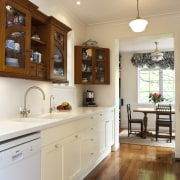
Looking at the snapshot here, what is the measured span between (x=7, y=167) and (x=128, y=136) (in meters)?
4.69

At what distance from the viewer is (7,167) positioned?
1.55 m

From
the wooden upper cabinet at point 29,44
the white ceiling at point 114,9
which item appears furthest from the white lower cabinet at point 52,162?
the white ceiling at point 114,9

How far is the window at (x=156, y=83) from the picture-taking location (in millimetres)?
7066

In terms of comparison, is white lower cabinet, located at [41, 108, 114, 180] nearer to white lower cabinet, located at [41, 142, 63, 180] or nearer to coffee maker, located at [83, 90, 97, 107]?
white lower cabinet, located at [41, 142, 63, 180]

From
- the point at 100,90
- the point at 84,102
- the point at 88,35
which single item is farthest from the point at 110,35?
the point at 84,102

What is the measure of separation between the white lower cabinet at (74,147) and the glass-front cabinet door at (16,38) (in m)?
0.77

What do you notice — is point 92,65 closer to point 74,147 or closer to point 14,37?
point 74,147

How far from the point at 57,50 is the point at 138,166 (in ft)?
7.48

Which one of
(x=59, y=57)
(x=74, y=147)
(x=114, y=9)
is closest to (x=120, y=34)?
(x=114, y=9)

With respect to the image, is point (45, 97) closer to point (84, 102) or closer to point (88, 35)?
point (84, 102)

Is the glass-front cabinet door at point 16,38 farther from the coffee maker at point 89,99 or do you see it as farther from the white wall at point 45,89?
the coffee maker at point 89,99

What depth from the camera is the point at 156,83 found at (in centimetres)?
727

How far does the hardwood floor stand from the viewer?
3080mm

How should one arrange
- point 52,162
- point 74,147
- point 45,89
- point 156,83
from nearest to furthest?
point 52,162 < point 74,147 < point 45,89 < point 156,83
